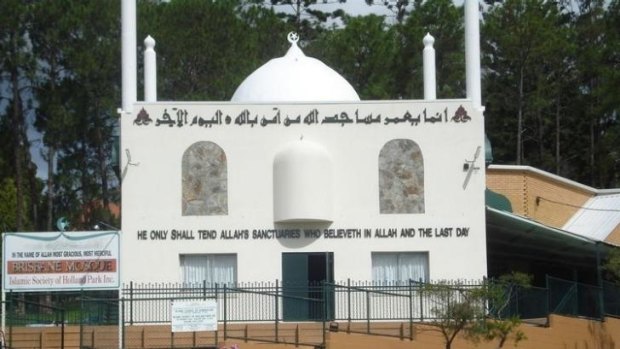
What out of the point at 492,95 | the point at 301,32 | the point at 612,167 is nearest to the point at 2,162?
the point at 301,32

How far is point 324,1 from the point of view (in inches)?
2603

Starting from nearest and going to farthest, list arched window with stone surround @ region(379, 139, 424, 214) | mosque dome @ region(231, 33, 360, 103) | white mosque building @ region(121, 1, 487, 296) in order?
1. white mosque building @ region(121, 1, 487, 296)
2. arched window with stone surround @ region(379, 139, 424, 214)
3. mosque dome @ region(231, 33, 360, 103)

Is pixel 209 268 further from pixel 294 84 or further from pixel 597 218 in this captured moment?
pixel 597 218

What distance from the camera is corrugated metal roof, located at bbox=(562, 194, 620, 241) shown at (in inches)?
1788

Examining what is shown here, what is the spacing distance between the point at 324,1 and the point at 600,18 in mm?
14539

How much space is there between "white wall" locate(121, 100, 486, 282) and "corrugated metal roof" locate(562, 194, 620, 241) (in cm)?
1110

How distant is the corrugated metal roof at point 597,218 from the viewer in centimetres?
4541

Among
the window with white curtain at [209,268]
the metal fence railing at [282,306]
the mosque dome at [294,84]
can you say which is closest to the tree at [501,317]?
the metal fence railing at [282,306]

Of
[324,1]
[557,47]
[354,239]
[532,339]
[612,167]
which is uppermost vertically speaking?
[324,1]

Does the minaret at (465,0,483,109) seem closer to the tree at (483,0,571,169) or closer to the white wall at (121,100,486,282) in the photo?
the white wall at (121,100,486,282)

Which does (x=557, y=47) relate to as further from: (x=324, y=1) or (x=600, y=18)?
(x=324, y=1)

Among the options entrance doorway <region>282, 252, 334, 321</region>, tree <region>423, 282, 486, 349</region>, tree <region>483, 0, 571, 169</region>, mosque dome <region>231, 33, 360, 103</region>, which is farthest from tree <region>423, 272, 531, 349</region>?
tree <region>483, 0, 571, 169</region>

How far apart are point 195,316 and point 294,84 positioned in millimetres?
10193

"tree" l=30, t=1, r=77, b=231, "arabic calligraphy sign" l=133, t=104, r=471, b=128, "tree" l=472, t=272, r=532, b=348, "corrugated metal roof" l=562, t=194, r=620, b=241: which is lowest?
"tree" l=472, t=272, r=532, b=348
